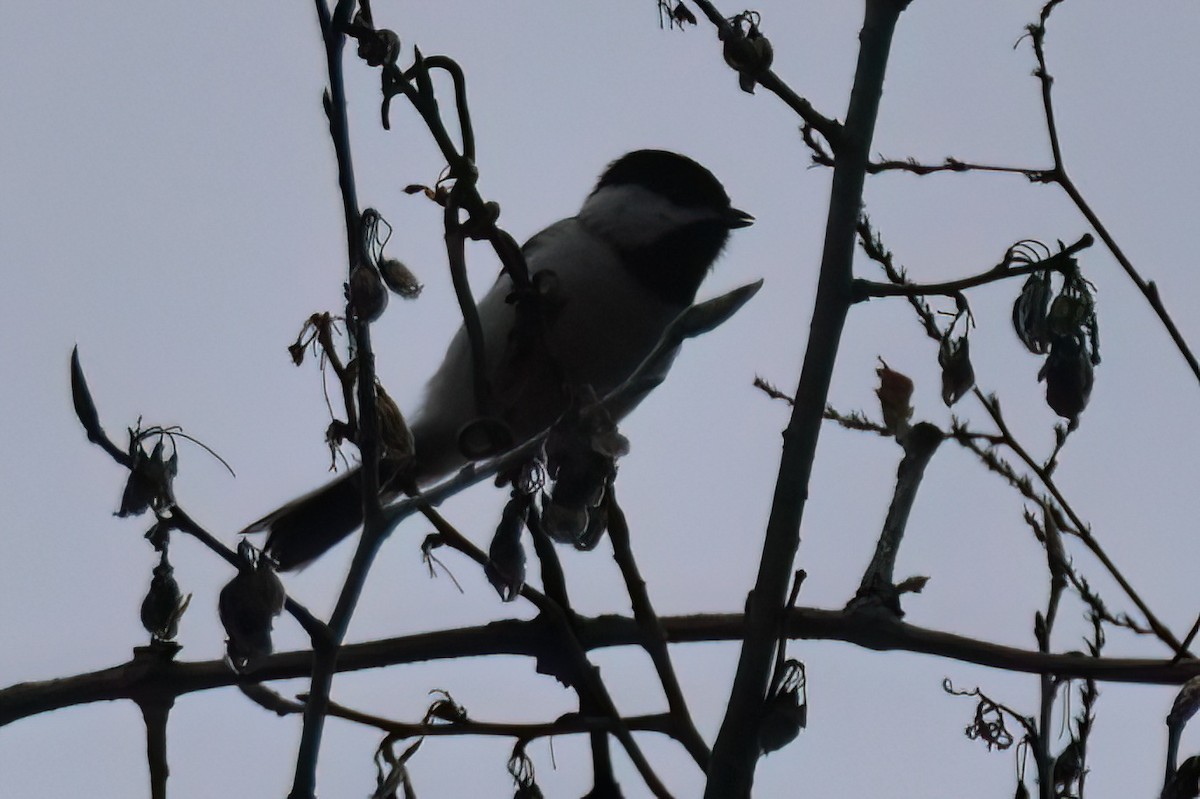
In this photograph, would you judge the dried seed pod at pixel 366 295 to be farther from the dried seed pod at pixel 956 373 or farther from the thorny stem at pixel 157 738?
the dried seed pod at pixel 956 373

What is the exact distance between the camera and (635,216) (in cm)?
377

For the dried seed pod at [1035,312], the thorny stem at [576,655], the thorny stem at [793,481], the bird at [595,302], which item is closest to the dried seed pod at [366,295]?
the thorny stem at [576,655]

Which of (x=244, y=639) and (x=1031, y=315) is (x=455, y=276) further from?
(x=1031, y=315)

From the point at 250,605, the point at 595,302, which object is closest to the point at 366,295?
the point at 250,605

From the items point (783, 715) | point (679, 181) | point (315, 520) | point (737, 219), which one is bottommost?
point (783, 715)

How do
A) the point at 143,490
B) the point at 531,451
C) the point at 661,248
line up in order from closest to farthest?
the point at 143,490 → the point at 531,451 → the point at 661,248

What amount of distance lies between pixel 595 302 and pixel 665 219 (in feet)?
1.64

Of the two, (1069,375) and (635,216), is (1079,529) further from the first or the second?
(635,216)

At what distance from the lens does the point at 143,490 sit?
149cm

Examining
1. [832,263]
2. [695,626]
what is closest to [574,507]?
[695,626]

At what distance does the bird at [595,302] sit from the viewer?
3.35m

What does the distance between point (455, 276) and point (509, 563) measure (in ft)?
1.28

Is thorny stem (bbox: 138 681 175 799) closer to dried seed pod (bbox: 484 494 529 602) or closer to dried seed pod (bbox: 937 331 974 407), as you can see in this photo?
dried seed pod (bbox: 484 494 529 602)

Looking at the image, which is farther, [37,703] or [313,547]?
[313,547]
